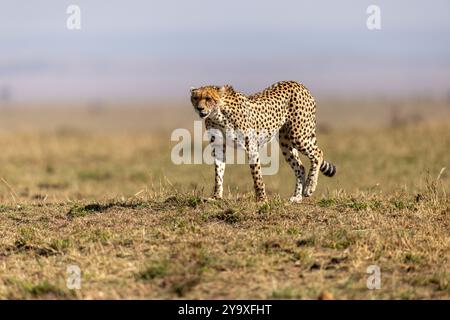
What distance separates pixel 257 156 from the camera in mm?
8852

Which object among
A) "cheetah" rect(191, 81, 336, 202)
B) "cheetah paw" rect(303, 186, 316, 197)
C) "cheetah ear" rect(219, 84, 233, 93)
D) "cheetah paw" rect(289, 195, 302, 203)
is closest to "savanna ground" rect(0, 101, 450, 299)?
"cheetah paw" rect(289, 195, 302, 203)

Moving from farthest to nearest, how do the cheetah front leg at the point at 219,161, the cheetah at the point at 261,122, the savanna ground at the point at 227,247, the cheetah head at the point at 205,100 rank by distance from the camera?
the cheetah front leg at the point at 219,161, the cheetah at the point at 261,122, the cheetah head at the point at 205,100, the savanna ground at the point at 227,247

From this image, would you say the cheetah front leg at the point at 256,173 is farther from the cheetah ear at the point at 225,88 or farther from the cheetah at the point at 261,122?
the cheetah ear at the point at 225,88

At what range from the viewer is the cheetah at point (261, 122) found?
8.73m

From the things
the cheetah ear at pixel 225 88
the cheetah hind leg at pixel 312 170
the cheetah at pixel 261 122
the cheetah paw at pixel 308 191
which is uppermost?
the cheetah ear at pixel 225 88

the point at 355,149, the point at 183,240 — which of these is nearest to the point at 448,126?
the point at 355,149

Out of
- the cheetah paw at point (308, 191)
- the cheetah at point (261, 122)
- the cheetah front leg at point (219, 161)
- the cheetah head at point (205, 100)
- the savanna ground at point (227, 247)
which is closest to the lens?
the savanna ground at point (227, 247)

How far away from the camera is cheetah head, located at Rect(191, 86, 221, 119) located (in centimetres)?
855

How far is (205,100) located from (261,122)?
27.6 inches

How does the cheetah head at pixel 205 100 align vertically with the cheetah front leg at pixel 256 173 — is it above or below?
above

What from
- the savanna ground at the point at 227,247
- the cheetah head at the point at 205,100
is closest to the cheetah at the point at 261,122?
the cheetah head at the point at 205,100

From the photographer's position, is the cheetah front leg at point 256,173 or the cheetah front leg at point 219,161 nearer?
the cheetah front leg at point 256,173

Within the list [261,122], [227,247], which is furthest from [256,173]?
[227,247]
